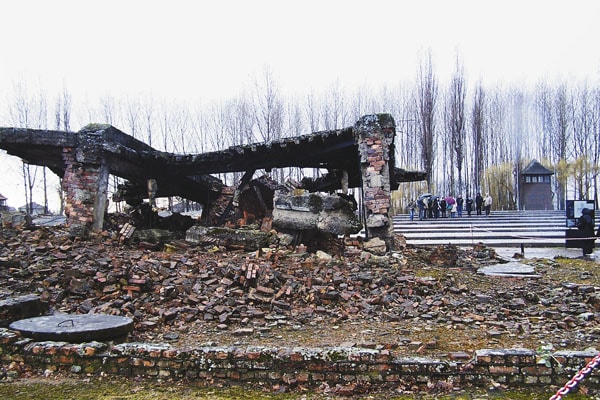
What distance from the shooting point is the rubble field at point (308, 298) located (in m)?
5.42

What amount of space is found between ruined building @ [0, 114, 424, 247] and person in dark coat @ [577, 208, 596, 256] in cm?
633

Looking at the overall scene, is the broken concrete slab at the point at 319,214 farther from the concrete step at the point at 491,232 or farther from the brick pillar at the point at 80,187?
the concrete step at the point at 491,232

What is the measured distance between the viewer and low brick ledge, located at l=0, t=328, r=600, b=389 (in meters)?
3.79

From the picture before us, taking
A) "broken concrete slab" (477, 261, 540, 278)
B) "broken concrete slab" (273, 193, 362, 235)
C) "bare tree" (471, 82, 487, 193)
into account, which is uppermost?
"bare tree" (471, 82, 487, 193)

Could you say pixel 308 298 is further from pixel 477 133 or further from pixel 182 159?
pixel 477 133

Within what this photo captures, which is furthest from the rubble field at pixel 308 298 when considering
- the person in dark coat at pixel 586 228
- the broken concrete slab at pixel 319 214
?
the person in dark coat at pixel 586 228

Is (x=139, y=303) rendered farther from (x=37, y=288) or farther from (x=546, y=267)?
(x=546, y=267)

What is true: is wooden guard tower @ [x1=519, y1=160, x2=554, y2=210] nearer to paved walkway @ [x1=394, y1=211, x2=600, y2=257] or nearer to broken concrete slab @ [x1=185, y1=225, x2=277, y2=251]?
paved walkway @ [x1=394, y1=211, x2=600, y2=257]

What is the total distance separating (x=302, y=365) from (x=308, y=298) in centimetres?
292

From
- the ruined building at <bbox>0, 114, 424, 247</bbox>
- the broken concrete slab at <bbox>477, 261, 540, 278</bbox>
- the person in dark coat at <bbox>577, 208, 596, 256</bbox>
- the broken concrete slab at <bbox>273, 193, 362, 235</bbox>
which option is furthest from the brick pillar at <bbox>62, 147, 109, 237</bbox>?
the person in dark coat at <bbox>577, 208, 596, 256</bbox>

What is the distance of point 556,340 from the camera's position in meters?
5.05

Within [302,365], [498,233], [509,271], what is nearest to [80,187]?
[302,365]

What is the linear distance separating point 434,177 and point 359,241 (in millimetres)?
25156

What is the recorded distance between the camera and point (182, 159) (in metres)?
13.7
